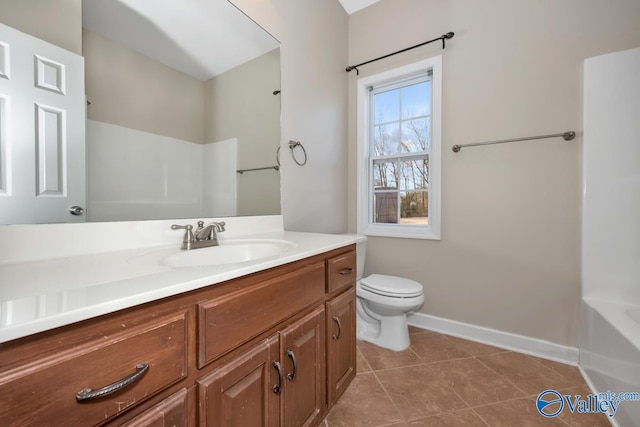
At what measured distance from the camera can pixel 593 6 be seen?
1.58 meters

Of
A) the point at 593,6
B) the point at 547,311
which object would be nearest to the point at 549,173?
the point at 547,311

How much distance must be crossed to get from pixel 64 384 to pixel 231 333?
1.08 feet

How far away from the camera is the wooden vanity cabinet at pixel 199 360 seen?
15.7 inches

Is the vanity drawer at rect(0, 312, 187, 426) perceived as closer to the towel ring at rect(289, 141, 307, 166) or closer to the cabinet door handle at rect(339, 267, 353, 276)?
the cabinet door handle at rect(339, 267, 353, 276)

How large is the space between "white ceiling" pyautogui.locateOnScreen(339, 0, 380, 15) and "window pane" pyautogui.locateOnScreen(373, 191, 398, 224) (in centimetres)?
173

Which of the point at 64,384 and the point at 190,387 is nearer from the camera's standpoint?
the point at 64,384

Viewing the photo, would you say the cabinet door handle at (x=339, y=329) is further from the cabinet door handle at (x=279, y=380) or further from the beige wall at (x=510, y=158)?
the beige wall at (x=510, y=158)

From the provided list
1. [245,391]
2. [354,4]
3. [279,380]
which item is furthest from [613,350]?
[354,4]

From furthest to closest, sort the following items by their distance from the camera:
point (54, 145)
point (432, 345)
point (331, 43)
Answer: point (331, 43) → point (432, 345) → point (54, 145)

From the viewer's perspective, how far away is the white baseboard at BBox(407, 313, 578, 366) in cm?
167

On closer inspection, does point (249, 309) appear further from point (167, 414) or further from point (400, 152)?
point (400, 152)

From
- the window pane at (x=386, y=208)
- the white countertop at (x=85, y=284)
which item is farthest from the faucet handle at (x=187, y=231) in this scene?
the window pane at (x=386, y=208)

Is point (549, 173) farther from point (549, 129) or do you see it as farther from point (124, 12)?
point (124, 12)

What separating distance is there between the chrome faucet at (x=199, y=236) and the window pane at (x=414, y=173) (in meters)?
1.71
